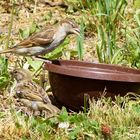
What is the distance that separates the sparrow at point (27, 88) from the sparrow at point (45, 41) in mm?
542

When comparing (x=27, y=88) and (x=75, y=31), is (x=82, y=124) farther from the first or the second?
(x=75, y=31)

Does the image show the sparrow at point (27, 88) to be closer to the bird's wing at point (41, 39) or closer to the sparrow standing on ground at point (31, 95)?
the sparrow standing on ground at point (31, 95)

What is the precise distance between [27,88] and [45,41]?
3.27 feet

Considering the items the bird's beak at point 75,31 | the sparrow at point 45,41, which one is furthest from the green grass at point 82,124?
the bird's beak at point 75,31

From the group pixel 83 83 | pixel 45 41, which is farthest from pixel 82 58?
pixel 83 83

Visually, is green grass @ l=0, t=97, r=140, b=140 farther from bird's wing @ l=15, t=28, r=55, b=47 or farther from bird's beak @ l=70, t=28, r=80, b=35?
bird's beak @ l=70, t=28, r=80, b=35

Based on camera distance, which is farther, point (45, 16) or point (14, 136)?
point (45, 16)

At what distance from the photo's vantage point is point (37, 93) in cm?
751

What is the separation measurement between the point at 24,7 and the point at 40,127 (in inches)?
187

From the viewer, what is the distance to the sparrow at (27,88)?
747 cm

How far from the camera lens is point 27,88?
762 centimetres

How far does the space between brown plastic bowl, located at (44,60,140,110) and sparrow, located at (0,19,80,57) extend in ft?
2.79

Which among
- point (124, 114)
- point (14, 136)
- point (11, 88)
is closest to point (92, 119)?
point (124, 114)

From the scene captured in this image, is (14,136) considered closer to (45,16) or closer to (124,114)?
(124,114)
